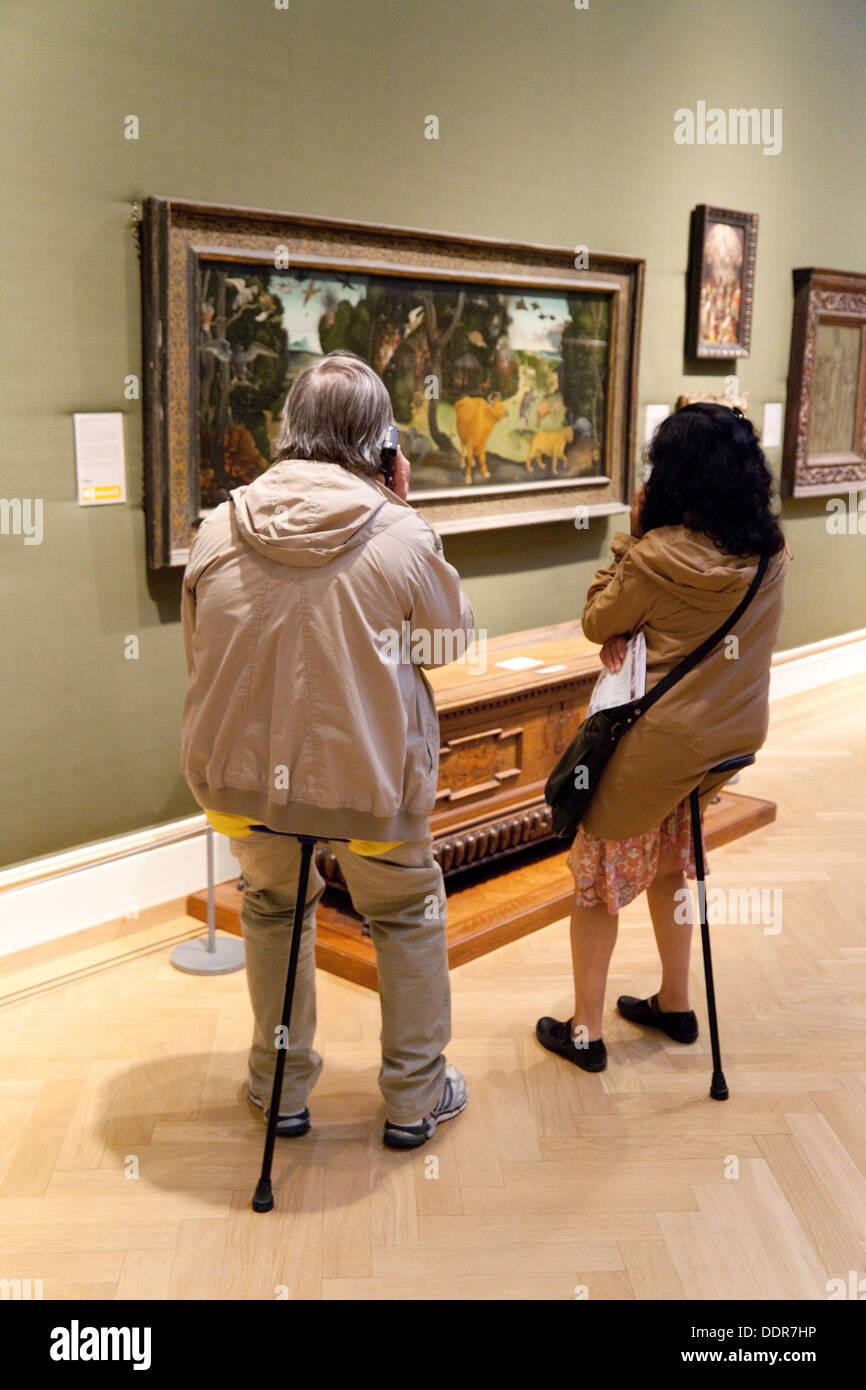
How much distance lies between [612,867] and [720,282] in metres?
4.76

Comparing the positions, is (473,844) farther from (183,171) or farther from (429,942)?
(183,171)

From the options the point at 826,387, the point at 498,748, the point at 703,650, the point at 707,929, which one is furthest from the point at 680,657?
the point at 826,387

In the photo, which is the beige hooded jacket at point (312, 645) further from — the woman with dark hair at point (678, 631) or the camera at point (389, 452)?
the woman with dark hair at point (678, 631)

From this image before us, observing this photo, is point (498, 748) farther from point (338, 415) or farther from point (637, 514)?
point (338, 415)

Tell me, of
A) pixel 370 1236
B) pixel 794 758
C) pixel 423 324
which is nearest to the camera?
pixel 370 1236

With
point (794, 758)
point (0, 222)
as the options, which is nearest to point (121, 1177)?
point (0, 222)

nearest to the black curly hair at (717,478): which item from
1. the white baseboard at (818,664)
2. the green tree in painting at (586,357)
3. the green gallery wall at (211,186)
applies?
the green gallery wall at (211,186)

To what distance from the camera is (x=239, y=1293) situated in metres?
2.91

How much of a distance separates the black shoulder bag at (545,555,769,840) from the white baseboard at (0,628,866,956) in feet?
6.48

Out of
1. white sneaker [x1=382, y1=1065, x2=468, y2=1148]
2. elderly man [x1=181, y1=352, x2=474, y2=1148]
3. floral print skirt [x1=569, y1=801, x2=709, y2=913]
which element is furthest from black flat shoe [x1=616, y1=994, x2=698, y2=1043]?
elderly man [x1=181, y1=352, x2=474, y2=1148]

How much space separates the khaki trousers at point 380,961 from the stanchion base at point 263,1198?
35 centimetres

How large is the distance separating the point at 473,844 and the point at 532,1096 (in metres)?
1.35

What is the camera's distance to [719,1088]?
3.81 m

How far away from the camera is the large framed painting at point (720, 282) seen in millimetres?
7176
